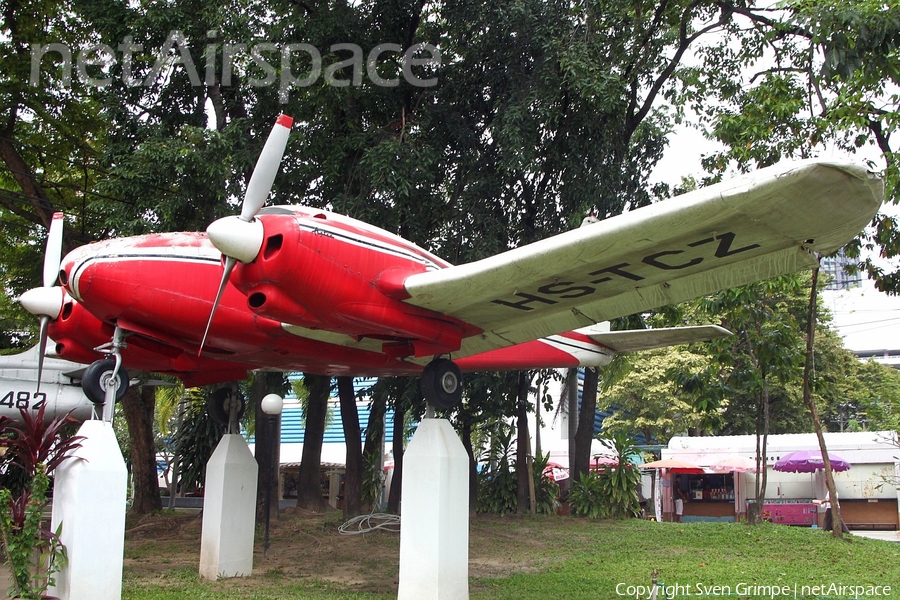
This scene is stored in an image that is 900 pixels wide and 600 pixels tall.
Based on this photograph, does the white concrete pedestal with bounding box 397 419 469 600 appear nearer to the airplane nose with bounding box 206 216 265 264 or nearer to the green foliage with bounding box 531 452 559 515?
the airplane nose with bounding box 206 216 265 264

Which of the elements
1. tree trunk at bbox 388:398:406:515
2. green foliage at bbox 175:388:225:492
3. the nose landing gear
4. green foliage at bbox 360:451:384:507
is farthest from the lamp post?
green foliage at bbox 360:451:384:507

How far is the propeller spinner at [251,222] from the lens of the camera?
27.1 ft

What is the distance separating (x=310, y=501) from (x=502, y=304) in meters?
13.4

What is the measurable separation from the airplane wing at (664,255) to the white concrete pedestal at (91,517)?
165 inches

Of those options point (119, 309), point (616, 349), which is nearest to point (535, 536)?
point (616, 349)

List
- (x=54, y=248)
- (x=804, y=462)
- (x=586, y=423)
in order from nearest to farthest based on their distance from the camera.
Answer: (x=54, y=248), (x=586, y=423), (x=804, y=462)

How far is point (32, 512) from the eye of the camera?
8141mm

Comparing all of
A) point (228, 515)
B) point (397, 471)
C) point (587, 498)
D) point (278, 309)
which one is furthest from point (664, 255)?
point (587, 498)

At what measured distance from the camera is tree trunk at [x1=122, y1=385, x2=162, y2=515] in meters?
19.5

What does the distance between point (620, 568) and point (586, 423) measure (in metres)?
8.54

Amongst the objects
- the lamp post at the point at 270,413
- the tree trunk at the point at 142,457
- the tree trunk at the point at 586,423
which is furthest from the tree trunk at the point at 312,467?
the tree trunk at the point at 586,423

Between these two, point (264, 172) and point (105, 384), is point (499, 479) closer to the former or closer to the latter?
point (105, 384)

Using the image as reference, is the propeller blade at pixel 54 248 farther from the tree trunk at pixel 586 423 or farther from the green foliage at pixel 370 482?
the tree trunk at pixel 586 423

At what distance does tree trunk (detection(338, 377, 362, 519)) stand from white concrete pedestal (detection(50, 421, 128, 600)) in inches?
389
